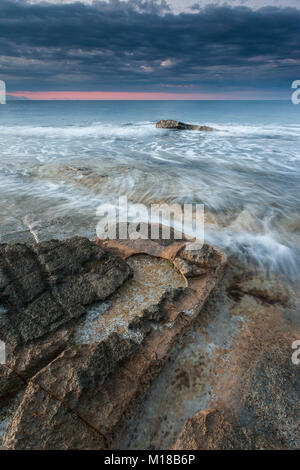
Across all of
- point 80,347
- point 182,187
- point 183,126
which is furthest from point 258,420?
point 183,126

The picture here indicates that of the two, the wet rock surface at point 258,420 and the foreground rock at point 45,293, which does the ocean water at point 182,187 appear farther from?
the foreground rock at point 45,293

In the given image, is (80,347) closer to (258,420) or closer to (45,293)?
(45,293)

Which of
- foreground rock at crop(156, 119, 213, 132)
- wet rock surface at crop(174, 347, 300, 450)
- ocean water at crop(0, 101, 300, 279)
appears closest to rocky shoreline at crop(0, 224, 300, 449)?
wet rock surface at crop(174, 347, 300, 450)

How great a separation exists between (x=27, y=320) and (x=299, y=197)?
30.2ft

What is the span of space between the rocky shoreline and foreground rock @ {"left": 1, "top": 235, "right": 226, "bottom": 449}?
0.01 m

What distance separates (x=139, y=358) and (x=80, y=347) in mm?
657

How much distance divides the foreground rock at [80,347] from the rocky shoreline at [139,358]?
0.03 feet

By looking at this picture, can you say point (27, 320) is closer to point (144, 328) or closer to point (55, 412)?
point (55, 412)

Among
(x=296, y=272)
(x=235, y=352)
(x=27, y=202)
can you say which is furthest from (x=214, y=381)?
(x=27, y=202)

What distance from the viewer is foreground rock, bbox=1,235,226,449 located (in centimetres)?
212

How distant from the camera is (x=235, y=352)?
2975 millimetres

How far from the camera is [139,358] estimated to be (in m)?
2.69

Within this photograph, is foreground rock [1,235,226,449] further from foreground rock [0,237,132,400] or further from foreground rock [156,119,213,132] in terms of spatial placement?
foreground rock [156,119,213,132]

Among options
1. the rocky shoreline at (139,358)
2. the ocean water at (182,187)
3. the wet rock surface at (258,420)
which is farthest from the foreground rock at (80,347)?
the ocean water at (182,187)
